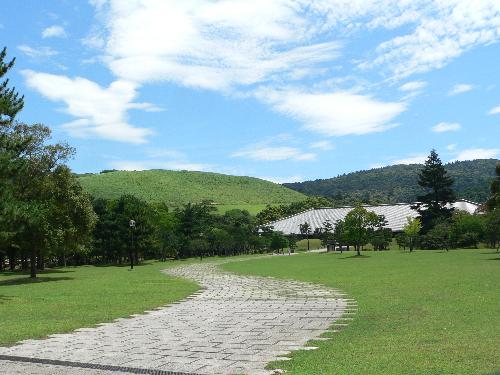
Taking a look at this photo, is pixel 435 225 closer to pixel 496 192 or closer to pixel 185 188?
pixel 496 192

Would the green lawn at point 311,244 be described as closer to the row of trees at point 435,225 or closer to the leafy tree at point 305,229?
the leafy tree at point 305,229

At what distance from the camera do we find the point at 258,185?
491ft

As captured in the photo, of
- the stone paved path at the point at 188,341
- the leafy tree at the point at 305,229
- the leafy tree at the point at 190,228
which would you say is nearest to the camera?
the stone paved path at the point at 188,341

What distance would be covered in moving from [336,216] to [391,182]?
232ft

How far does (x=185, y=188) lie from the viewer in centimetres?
12744

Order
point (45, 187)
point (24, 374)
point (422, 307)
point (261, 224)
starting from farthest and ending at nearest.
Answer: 1. point (261, 224)
2. point (45, 187)
3. point (422, 307)
4. point (24, 374)

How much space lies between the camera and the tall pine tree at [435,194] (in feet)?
205

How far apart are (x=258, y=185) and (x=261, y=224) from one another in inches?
2583

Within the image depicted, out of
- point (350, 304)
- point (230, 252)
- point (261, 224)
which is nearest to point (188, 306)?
point (350, 304)

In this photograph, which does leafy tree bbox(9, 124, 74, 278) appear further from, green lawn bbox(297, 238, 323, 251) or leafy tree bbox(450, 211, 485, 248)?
green lawn bbox(297, 238, 323, 251)

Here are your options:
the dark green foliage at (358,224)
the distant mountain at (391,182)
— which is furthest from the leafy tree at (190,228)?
the distant mountain at (391,182)

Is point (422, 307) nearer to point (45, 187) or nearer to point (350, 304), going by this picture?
point (350, 304)

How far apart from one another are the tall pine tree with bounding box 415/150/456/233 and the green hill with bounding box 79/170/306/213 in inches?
2053

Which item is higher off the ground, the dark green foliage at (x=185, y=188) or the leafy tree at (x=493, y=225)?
the dark green foliage at (x=185, y=188)
